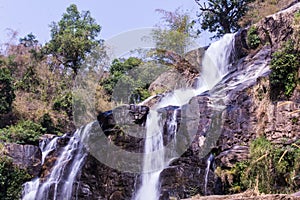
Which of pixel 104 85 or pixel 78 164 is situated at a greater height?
pixel 104 85

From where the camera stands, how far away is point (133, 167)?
13047 millimetres

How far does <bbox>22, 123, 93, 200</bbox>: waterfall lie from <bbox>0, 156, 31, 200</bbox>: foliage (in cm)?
27

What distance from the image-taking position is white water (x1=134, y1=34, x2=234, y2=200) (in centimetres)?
1204

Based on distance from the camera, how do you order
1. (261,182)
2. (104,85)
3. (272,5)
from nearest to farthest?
1. (261,182)
2. (272,5)
3. (104,85)

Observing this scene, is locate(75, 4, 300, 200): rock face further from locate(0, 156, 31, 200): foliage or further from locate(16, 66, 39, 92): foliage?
locate(16, 66, 39, 92): foliage

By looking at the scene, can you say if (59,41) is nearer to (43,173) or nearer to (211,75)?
(211,75)

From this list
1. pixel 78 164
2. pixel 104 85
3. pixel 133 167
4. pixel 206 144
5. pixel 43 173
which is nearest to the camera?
pixel 206 144

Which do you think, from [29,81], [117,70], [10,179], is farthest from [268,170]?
[29,81]

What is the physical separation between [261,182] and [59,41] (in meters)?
21.9

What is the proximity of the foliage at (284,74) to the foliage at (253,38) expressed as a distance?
4408 mm

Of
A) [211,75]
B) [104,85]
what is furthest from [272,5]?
[104,85]

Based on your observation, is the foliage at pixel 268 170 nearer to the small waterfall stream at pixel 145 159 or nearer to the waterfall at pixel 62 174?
the small waterfall stream at pixel 145 159

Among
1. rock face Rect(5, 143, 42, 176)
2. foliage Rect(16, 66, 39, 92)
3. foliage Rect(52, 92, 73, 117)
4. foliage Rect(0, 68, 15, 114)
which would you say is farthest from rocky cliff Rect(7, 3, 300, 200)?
foliage Rect(16, 66, 39, 92)

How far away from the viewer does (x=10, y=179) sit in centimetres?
1512
